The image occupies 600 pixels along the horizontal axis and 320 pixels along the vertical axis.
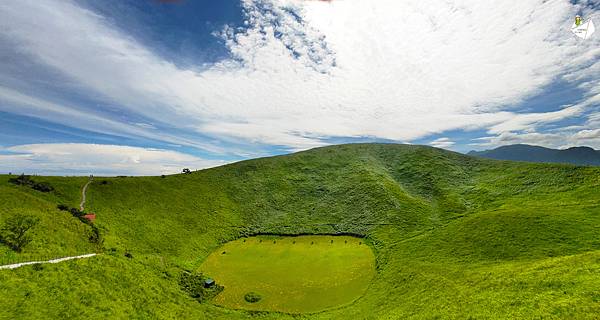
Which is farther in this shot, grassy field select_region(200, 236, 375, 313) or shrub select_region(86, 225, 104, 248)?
shrub select_region(86, 225, 104, 248)

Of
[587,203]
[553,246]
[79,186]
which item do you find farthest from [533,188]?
[79,186]

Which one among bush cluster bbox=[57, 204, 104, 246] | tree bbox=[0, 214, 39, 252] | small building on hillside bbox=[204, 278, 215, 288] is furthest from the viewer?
bush cluster bbox=[57, 204, 104, 246]

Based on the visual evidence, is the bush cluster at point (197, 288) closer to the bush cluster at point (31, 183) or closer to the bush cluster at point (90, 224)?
the bush cluster at point (90, 224)

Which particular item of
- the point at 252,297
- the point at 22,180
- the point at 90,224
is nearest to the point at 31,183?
the point at 22,180

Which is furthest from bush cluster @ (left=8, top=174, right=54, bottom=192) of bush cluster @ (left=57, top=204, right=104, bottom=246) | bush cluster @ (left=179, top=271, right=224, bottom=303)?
bush cluster @ (left=179, top=271, right=224, bottom=303)

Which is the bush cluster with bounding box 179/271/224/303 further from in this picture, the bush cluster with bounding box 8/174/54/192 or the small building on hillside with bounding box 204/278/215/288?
the bush cluster with bounding box 8/174/54/192

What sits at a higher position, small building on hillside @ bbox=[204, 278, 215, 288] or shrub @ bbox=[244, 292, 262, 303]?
small building on hillside @ bbox=[204, 278, 215, 288]

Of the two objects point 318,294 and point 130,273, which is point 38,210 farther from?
point 318,294
